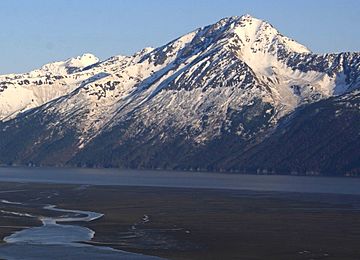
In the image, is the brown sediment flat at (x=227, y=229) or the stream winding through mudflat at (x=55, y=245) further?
the brown sediment flat at (x=227, y=229)

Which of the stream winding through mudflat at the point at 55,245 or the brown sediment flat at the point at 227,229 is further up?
the brown sediment flat at the point at 227,229

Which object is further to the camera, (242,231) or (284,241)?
(242,231)

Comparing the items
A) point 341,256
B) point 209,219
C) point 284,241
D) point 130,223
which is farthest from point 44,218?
point 341,256

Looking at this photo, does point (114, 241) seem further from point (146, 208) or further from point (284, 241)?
point (146, 208)

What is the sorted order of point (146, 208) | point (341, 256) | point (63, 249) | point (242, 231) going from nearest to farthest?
point (341, 256), point (63, 249), point (242, 231), point (146, 208)

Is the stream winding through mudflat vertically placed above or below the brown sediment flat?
below

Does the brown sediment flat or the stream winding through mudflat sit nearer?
the stream winding through mudflat

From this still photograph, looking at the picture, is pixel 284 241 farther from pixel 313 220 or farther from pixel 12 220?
pixel 12 220

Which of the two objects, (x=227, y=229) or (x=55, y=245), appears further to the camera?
(x=227, y=229)

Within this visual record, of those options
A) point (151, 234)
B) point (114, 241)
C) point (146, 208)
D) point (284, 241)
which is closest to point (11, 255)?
point (114, 241)

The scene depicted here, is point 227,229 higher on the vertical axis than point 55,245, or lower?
higher

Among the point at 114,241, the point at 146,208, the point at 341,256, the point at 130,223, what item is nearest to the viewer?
the point at 341,256
